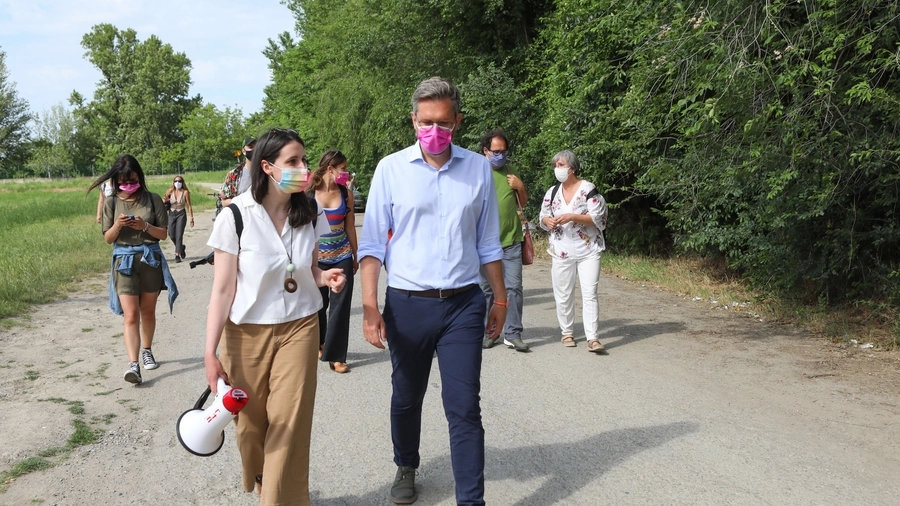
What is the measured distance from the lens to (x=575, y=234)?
309 inches

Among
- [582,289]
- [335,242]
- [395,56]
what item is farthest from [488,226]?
[395,56]

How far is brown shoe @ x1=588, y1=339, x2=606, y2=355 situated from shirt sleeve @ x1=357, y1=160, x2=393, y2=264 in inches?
165

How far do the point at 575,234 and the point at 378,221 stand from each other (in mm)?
4160

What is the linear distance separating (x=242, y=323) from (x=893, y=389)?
5.27 m

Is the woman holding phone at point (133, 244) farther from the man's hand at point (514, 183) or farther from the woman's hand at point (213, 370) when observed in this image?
the woman's hand at point (213, 370)

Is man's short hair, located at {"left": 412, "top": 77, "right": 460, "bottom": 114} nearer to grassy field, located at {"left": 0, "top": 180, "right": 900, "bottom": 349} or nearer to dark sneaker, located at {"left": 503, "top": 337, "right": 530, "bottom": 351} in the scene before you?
dark sneaker, located at {"left": 503, "top": 337, "right": 530, "bottom": 351}

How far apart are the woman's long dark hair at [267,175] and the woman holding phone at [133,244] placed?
135 inches

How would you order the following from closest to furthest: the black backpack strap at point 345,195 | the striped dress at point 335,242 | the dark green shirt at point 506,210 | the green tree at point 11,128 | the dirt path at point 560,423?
the dirt path at point 560,423
the striped dress at point 335,242
the black backpack strap at point 345,195
the dark green shirt at point 506,210
the green tree at point 11,128

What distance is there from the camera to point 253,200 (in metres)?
3.78

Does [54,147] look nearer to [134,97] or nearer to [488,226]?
[134,97]

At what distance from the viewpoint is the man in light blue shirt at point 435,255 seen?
3.87m

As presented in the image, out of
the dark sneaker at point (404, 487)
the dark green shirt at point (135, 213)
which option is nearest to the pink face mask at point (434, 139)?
the dark sneaker at point (404, 487)

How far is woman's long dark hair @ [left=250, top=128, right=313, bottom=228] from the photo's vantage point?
3777mm

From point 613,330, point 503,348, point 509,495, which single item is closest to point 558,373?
point 503,348
